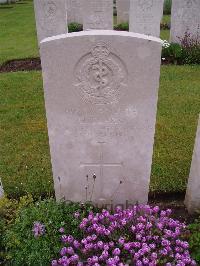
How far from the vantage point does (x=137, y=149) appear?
3488mm

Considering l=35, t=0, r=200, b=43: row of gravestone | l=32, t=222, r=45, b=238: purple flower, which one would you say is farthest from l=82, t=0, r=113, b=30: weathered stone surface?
l=32, t=222, r=45, b=238: purple flower

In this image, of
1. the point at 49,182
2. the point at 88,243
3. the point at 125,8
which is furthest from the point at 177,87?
the point at 125,8

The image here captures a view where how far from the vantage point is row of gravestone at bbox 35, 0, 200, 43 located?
8812 mm

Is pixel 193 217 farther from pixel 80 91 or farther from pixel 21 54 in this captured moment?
pixel 21 54

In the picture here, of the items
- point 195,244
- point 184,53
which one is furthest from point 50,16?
point 195,244

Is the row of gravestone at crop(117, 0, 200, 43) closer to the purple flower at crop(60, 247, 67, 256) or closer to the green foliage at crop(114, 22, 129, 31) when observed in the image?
the green foliage at crop(114, 22, 129, 31)

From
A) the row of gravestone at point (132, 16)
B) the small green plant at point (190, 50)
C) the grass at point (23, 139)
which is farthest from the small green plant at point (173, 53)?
the grass at point (23, 139)

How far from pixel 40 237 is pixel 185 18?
830 cm

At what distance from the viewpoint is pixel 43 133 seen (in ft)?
19.0

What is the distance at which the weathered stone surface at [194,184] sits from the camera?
3.60m

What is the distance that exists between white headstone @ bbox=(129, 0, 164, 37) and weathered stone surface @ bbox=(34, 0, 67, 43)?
188 cm

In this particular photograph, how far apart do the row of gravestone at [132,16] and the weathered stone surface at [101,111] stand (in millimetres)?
6110

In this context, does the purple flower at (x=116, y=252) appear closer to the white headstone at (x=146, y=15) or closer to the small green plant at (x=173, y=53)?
the small green plant at (x=173, y=53)

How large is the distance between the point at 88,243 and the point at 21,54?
345 inches
